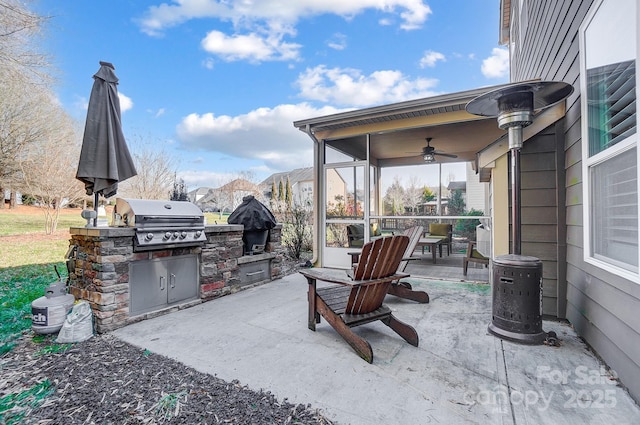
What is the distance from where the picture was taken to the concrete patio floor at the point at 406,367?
1688 mm

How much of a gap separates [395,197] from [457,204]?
1.27m

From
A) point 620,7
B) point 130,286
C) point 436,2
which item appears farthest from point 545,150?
point 436,2

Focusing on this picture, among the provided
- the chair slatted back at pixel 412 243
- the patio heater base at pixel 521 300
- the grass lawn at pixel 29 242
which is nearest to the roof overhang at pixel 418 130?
the chair slatted back at pixel 412 243

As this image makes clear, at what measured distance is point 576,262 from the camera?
110 inches

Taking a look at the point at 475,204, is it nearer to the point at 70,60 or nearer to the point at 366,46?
the point at 366,46

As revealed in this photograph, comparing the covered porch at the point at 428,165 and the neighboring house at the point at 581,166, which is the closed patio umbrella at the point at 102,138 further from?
the neighboring house at the point at 581,166

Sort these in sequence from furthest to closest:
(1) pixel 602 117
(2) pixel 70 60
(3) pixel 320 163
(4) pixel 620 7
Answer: (2) pixel 70 60 → (3) pixel 320 163 → (1) pixel 602 117 → (4) pixel 620 7

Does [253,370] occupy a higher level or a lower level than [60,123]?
lower

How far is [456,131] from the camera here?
623cm

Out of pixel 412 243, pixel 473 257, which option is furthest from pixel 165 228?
pixel 473 257

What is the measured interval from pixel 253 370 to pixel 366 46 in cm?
906

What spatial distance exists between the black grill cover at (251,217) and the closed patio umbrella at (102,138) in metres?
1.74

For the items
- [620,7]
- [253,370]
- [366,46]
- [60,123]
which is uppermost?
[366,46]

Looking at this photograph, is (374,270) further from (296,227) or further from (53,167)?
(53,167)
